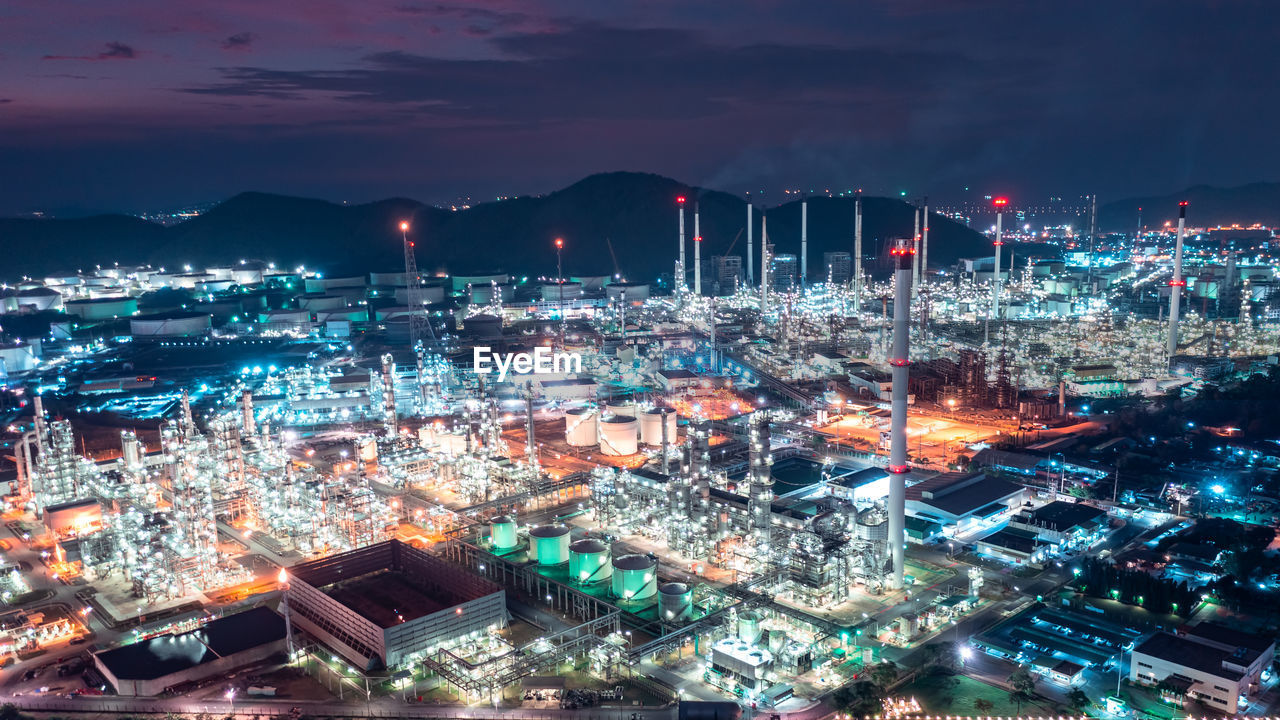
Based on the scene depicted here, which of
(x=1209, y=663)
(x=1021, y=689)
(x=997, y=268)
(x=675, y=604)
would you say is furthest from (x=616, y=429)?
(x=997, y=268)

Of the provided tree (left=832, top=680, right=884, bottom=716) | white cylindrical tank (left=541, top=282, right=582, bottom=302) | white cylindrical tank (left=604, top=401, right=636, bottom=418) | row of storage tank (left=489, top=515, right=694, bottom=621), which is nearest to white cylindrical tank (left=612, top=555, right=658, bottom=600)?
row of storage tank (left=489, top=515, right=694, bottom=621)

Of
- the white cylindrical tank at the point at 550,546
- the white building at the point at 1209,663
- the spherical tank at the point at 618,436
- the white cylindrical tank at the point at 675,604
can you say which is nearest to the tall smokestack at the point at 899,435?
the white cylindrical tank at the point at 675,604

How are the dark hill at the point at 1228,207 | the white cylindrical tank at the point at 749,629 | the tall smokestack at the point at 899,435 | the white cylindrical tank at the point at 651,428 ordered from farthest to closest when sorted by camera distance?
1. the dark hill at the point at 1228,207
2. the white cylindrical tank at the point at 651,428
3. the tall smokestack at the point at 899,435
4. the white cylindrical tank at the point at 749,629

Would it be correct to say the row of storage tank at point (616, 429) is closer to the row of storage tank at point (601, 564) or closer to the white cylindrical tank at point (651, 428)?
the white cylindrical tank at point (651, 428)

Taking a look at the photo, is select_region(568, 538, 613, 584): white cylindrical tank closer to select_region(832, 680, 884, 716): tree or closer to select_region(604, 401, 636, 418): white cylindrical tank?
select_region(832, 680, 884, 716): tree

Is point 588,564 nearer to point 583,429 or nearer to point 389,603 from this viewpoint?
point 389,603
